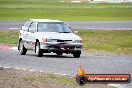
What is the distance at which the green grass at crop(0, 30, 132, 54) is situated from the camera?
30.0m

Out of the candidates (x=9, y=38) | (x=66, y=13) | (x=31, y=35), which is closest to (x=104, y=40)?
(x=9, y=38)

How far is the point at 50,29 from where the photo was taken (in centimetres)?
2494

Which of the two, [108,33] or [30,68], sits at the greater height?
[30,68]

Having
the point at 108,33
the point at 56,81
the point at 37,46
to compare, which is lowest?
the point at 108,33

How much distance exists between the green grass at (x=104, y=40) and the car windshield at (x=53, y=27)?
3512 millimetres

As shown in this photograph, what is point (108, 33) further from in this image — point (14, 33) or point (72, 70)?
point (72, 70)

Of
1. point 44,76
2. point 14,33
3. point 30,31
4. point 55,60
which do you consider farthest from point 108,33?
point 44,76

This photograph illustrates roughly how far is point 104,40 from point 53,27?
1123 cm

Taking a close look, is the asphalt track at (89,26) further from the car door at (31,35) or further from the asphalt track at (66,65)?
the asphalt track at (66,65)

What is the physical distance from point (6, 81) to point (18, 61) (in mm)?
7306

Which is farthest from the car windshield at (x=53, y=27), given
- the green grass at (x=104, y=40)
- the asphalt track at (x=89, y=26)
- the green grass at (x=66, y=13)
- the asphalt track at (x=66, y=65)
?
the green grass at (x=66, y=13)

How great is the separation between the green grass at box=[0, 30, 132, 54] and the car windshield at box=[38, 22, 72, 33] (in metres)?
3.51

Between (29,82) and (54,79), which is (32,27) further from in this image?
(29,82)

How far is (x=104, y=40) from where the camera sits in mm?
36000
